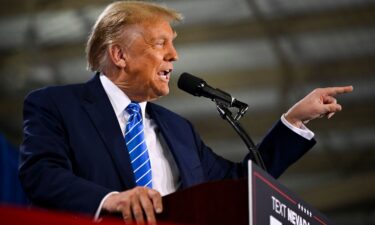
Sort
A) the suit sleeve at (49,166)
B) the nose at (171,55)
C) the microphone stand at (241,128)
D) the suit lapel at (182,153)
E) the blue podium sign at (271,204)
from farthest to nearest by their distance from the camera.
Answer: the nose at (171,55)
the suit lapel at (182,153)
the microphone stand at (241,128)
the suit sleeve at (49,166)
the blue podium sign at (271,204)

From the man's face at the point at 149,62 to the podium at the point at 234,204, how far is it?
0.77m

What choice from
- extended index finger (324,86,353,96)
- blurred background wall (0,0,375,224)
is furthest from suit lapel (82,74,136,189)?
blurred background wall (0,0,375,224)

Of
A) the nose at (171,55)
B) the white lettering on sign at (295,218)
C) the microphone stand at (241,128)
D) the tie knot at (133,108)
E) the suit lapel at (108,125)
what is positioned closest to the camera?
the white lettering on sign at (295,218)

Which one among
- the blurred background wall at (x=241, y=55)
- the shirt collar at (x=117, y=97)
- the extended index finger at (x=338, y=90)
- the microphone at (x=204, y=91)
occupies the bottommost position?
the blurred background wall at (x=241, y=55)

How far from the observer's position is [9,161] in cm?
356

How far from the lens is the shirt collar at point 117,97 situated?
7.73 ft

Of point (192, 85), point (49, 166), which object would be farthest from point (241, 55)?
point (49, 166)

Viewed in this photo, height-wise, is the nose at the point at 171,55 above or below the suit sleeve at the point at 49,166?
above

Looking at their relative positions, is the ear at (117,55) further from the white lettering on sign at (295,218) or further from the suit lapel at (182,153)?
the white lettering on sign at (295,218)

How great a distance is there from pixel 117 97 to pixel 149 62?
0.49 feet

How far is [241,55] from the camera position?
14.9 ft

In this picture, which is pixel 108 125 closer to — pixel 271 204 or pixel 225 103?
pixel 225 103

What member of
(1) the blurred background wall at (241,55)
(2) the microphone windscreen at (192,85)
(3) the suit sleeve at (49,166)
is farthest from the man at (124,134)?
(1) the blurred background wall at (241,55)

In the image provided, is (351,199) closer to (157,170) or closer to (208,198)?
(157,170)
